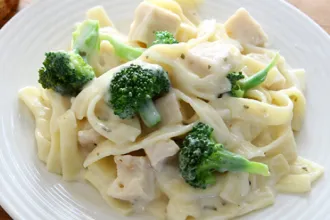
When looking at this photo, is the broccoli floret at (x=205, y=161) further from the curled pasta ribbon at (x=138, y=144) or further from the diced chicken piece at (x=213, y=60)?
the diced chicken piece at (x=213, y=60)

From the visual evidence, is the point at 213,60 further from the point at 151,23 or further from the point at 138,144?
the point at 138,144

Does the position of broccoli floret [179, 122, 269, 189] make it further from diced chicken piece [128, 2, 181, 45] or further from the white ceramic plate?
diced chicken piece [128, 2, 181, 45]

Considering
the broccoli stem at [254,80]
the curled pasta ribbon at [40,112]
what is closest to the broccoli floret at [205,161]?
the broccoli stem at [254,80]

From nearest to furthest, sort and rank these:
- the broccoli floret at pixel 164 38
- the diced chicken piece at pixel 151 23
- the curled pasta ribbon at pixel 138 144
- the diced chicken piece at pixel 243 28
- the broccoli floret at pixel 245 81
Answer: the curled pasta ribbon at pixel 138 144, the broccoli floret at pixel 245 81, the broccoli floret at pixel 164 38, the diced chicken piece at pixel 151 23, the diced chicken piece at pixel 243 28

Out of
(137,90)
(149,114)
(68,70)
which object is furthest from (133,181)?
(68,70)

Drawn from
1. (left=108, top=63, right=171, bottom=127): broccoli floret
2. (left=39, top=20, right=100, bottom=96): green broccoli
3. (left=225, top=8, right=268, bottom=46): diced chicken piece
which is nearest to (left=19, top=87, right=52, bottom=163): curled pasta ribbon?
(left=39, top=20, right=100, bottom=96): green broccoli

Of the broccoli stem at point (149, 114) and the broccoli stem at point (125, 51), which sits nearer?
the broccoli stem at point (149, 114)

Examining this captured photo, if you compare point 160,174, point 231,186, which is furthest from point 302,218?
point 160,174
